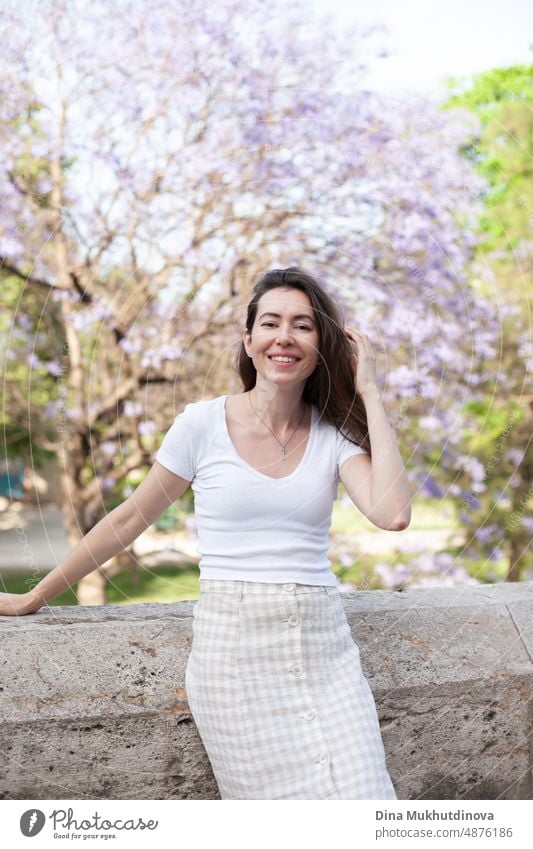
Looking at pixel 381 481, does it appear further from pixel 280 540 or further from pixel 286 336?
pixel 286 336

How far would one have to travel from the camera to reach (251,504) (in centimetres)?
168

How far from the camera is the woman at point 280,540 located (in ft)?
5.25

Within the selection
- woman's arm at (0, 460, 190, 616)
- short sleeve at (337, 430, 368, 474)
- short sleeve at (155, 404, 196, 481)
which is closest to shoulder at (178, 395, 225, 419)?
short sleeve at (155, 404, 196, 481)

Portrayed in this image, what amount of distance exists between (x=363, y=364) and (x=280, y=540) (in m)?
0.39

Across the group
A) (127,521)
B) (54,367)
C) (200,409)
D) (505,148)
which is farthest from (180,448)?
(505,148)

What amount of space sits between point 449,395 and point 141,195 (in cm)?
214

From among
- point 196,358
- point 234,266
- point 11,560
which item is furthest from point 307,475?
point 11,560

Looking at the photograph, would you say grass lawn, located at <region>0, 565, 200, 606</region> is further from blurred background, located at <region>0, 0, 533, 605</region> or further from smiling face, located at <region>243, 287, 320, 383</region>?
smiling face, located at <region>243, 287, 320, 383</region>

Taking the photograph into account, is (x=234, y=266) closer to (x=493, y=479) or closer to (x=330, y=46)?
(x=330, y=46)

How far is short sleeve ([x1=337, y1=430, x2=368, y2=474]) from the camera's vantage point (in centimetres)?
175

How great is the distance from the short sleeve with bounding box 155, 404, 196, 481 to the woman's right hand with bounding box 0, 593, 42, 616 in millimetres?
467

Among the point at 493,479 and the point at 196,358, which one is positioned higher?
the point at 196,358

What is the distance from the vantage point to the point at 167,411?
3.96 metres

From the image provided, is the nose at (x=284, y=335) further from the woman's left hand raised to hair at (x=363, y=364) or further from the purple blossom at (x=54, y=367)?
the purple blossom at (x=54, y=367)
